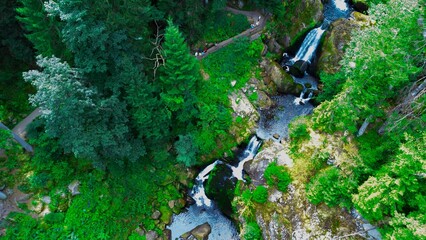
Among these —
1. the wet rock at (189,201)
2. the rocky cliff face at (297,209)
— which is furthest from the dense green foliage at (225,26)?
the wet rock at (189,201)

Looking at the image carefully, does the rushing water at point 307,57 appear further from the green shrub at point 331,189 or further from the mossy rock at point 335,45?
the green shrub at point 331,189

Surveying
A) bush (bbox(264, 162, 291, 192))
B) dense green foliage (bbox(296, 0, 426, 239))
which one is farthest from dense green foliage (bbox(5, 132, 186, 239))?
dense green foliage (bbox(296, 0, 426, 239))

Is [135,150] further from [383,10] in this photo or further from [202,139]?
[383,10]

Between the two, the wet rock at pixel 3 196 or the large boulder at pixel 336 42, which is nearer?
the wet rock at pixel 3 196

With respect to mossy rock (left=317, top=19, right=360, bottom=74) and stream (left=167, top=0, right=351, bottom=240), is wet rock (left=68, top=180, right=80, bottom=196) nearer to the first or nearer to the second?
stream (left=167, top=0, right=351, bottom=240)

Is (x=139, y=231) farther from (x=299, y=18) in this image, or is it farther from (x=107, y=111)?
(x=299, y=18)

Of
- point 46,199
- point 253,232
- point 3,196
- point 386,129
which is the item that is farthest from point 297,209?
point 3,196
